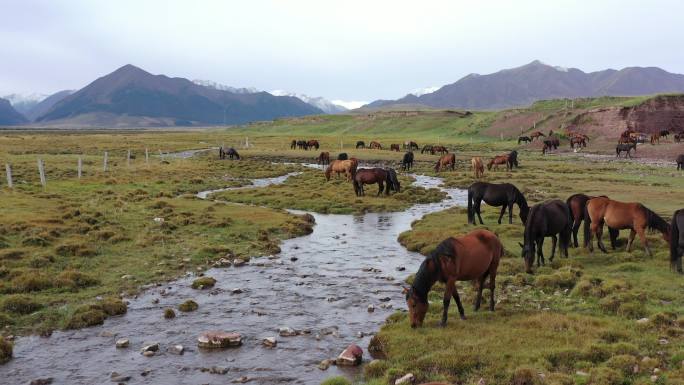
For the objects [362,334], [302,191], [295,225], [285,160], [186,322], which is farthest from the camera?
[285,160]

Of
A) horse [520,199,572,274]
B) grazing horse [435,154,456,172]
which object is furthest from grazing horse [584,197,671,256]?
grazing horse [435,154,456,172]

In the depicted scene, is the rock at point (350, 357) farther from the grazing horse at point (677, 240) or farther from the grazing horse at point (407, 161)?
the grazing horse at point (407, 161)

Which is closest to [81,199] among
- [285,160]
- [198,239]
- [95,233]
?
[95,233]

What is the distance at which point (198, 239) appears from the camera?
70.6ft

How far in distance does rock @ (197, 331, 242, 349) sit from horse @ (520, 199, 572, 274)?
363 inches

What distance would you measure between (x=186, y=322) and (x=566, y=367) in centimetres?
854

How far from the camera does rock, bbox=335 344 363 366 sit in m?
10.3

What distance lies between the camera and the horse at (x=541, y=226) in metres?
15.9

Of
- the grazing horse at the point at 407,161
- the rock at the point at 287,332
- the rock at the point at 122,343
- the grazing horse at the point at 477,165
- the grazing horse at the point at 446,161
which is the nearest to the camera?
the rock at the point at 122,343

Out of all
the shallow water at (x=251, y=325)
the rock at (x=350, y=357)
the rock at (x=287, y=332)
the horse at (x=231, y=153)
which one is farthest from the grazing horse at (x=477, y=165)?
the rock at (x=350, y=357)

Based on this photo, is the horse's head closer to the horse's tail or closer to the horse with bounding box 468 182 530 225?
the horse's tail

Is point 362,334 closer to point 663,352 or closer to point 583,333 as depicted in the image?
point 583,333

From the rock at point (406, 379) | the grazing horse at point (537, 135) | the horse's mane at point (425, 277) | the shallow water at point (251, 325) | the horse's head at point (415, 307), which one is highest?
the grazing horse at point (537, 135)

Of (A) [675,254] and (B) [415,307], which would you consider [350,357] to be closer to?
(B) [415,307]
